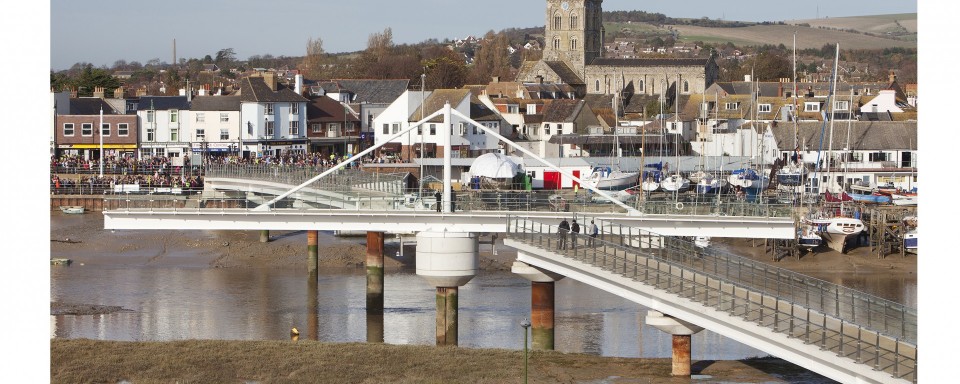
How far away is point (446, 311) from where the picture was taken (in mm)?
49375

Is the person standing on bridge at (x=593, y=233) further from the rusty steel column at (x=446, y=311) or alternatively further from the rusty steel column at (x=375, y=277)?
the rusty steel column at (x=375, y=277)

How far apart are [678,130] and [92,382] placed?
92.4 meters

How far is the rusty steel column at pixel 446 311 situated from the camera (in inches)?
1940

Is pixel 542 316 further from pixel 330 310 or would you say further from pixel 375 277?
pixel 330 310

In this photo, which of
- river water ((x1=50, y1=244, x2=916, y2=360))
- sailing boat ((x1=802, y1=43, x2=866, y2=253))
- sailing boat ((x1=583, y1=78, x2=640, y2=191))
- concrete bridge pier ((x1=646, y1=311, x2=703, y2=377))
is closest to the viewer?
concrete bridge pier ((x1=646, y1=311, x2=703, y2=377))

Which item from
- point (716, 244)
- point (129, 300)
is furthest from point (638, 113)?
point (129, 300)

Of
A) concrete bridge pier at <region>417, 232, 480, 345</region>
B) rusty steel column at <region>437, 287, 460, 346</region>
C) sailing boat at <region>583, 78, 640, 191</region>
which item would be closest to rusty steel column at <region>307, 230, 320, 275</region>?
concrete bridge pier at <region>417, 232, 480, 345</region>

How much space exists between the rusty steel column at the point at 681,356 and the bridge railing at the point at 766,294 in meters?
1.65

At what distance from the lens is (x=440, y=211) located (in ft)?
168

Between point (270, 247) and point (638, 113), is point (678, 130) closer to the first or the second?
point (638, 113)

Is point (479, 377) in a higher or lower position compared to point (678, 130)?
lower

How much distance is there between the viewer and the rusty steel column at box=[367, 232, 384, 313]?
56906 mm

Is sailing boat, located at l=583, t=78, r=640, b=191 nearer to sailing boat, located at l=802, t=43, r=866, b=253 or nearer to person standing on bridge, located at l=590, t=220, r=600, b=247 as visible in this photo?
sailing boat, located at l=802, t=43, r=866, b=253

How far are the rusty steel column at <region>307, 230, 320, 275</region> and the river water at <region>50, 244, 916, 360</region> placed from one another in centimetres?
62
